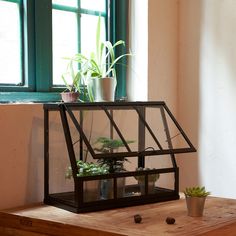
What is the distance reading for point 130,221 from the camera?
6.28 ft

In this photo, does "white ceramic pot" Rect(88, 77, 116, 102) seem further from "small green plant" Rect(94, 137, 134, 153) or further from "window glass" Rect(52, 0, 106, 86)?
"small green plant" Rect(94, 137, 134, 153)

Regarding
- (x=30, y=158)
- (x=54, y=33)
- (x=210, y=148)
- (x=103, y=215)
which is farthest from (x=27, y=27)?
(x=210, y=148)

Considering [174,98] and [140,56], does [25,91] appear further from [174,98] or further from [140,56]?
[174,98]

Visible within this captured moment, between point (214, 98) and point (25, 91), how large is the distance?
3.57 ft

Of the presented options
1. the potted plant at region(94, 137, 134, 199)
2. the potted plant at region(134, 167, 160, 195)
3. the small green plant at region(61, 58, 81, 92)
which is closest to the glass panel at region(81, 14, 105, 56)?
the small green plant at region(61, 58, 81, 92)

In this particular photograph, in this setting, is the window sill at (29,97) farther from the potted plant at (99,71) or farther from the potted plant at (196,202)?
the potted plant at (196,202)

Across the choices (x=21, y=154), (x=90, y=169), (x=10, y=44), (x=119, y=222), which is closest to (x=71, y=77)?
(x=10, y=44)

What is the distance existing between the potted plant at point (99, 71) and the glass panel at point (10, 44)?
322 millimetres

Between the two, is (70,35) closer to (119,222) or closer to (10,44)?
(10,44)

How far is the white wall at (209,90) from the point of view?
2861mm

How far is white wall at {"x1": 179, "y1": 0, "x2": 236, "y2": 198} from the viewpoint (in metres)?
2.86

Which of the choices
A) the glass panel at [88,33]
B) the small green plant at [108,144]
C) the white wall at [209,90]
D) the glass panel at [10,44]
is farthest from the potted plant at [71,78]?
the white wall at [209,90]

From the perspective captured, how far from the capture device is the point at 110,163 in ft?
7.25

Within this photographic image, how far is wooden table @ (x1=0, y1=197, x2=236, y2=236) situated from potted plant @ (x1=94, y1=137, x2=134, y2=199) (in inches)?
3.7
